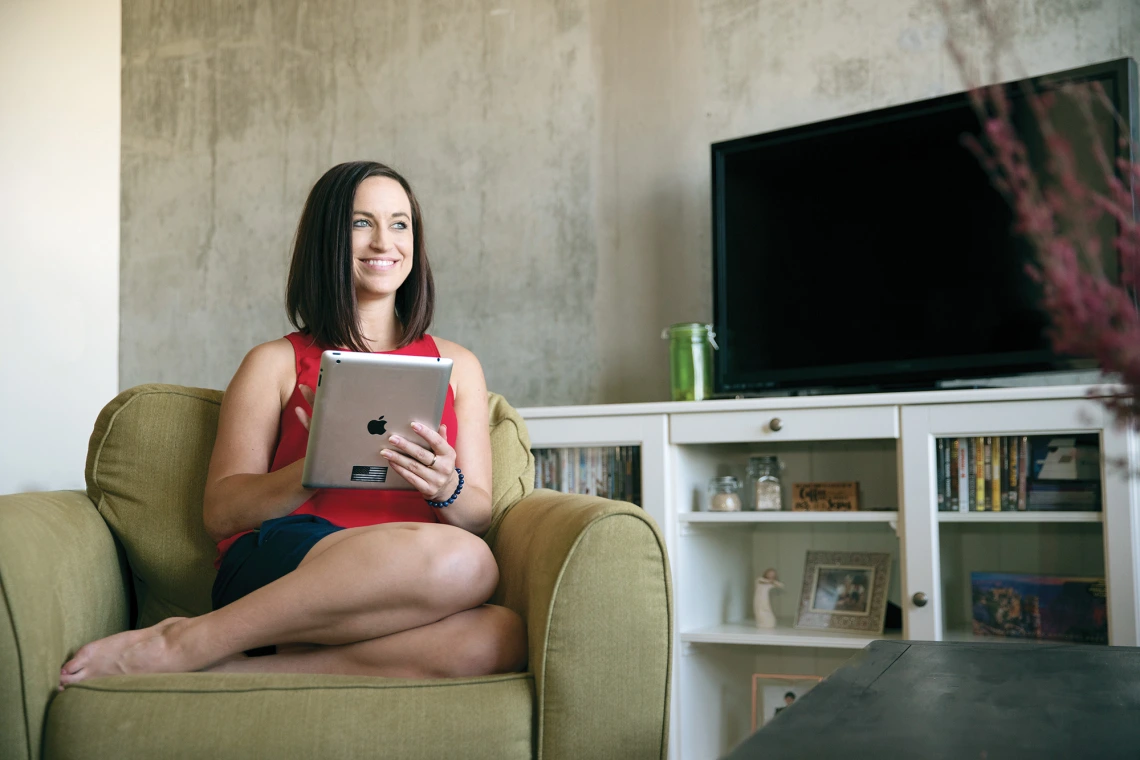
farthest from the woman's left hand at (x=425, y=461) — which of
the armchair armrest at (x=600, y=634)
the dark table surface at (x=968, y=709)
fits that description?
the dark table surface at (x=968, y=709)

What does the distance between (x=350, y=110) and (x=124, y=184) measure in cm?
97

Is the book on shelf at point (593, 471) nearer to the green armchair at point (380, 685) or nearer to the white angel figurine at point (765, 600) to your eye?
the white angel figurine at point (765, 600)

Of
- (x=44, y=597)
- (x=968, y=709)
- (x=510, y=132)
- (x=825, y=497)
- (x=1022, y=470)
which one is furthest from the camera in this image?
(x=510, y=132)

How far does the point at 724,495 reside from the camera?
93.6 inches

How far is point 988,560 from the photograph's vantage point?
2.11 metres

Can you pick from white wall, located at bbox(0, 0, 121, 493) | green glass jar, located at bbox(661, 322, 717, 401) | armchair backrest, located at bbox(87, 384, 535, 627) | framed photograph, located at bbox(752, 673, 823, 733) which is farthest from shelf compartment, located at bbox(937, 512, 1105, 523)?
white wall, located at bbox(0, 0, 121, 493)

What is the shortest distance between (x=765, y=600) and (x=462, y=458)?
3.23ft

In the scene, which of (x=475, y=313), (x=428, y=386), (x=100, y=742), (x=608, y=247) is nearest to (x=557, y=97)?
(x=608, y=247)

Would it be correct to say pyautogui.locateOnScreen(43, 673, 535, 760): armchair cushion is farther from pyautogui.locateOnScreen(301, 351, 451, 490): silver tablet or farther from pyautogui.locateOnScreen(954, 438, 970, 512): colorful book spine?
pyautogui.locateOnScreen(954, 438, 970, 512): colorful book spine

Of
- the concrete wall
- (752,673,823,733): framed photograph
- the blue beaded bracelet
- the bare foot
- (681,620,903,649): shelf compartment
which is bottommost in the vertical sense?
(752,673,823,733): framed photograph

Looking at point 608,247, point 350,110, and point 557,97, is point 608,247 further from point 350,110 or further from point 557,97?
point 350,110

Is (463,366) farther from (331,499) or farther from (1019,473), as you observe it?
(1019,473)

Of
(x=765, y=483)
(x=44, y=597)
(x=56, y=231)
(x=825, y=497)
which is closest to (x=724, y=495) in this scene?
(x=765, y=483)

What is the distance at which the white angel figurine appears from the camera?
7.81ft
